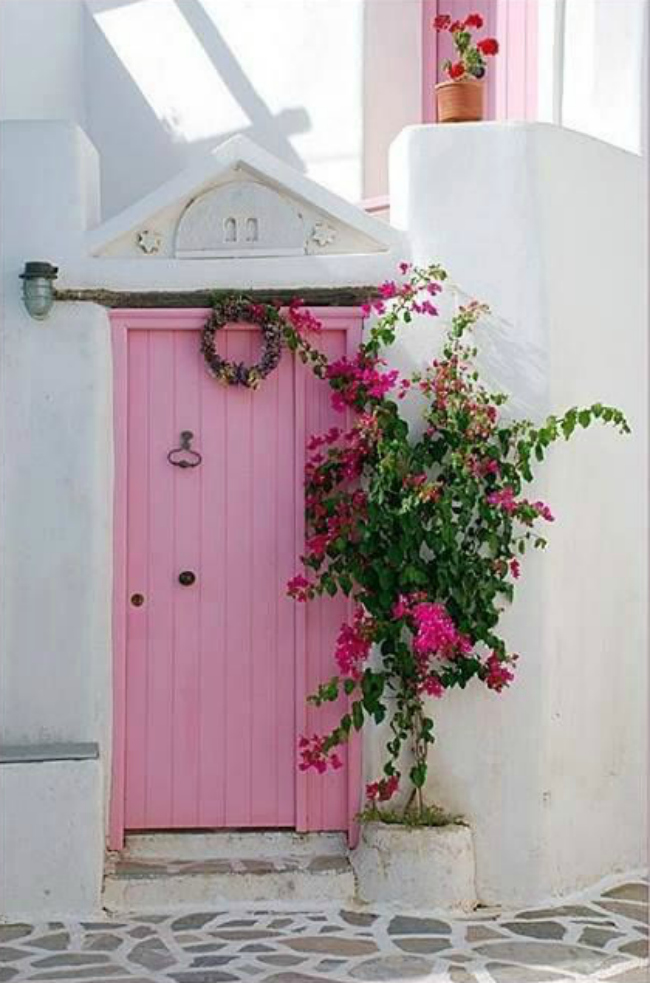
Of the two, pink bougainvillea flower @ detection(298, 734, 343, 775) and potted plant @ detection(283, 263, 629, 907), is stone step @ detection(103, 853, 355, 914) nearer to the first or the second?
potted plant @ detection(283, 263, 629, 907)

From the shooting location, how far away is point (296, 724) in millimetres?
6613

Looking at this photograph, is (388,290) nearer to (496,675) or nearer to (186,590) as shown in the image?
(186,590)

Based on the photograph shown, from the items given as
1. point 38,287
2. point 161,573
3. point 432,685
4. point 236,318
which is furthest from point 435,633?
point 38,287

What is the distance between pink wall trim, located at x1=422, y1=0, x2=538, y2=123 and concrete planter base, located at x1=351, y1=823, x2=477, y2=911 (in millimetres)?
4119

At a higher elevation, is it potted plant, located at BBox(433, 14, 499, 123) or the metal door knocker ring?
potted plant, located at BBox(433, 14, 499, 123)

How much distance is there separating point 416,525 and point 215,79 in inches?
151

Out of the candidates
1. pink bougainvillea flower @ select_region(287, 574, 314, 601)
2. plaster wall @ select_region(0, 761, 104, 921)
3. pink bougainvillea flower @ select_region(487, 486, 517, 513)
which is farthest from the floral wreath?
→ plaster wall @ select_region(0, 761, 104, 921)

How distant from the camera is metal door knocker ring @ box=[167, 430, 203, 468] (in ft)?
21.7

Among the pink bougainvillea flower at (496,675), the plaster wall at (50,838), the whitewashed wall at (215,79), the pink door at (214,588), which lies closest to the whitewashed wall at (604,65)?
the whitewashed wall at (215,79)

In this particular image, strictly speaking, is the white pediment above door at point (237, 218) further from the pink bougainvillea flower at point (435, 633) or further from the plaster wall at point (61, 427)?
the pink bougainvillea flower at point (435, 633)

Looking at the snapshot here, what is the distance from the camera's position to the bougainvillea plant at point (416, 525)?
6223mm

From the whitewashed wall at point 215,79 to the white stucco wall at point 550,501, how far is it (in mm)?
1779

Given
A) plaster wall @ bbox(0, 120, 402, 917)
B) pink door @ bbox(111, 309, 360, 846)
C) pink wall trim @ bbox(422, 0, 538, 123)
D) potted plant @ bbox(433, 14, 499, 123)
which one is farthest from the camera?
pink wall trim @ bbox(422, 0, 538, 123)

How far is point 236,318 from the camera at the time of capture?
6559 millimetres
